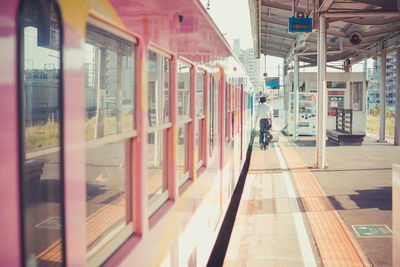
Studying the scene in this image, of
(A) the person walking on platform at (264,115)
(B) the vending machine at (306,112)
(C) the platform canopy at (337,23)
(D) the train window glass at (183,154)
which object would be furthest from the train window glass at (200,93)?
(B) the vending machine at (306,112)

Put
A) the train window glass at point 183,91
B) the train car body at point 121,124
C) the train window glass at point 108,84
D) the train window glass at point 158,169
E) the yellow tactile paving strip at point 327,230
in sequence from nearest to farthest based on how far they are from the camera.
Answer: the train car body at point 121,124
the train window glass at point 108,84
the train window glass at point 158,169
the train window glass at point 183,91
the yellow tactile paving strip at point 327,230

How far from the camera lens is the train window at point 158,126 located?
70.8 inches

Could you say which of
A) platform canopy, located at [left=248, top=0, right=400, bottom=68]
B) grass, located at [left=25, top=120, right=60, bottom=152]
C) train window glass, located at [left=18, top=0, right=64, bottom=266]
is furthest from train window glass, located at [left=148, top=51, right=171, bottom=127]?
platform canopy, located at [left=248, top=0, right=400, bottom=68]

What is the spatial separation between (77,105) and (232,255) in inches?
135

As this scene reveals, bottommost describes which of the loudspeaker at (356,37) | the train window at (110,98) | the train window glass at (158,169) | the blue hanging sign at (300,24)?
the train window glass at (158,169)

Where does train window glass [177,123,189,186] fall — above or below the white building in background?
below

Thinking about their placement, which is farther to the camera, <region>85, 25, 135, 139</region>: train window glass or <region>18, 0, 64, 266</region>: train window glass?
<region>85, 25, 135, 139</region>: train window glass

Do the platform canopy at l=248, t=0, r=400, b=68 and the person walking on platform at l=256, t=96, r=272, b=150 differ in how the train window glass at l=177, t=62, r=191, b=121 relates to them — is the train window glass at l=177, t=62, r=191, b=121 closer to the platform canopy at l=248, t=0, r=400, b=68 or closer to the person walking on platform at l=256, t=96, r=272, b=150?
the platform canopy at l=248, t=0, r=400, b=68

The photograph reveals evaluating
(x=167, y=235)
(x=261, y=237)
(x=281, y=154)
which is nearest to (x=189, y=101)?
(x=167, y=235)

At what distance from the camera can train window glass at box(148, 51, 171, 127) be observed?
176cm

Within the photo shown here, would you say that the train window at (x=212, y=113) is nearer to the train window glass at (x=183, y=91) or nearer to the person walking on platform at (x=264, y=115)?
the train window glass at (x=183, y=91)

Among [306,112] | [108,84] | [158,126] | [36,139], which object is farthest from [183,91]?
[306,112]

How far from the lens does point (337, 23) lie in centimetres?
1302

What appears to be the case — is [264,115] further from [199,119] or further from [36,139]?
[199,119]
